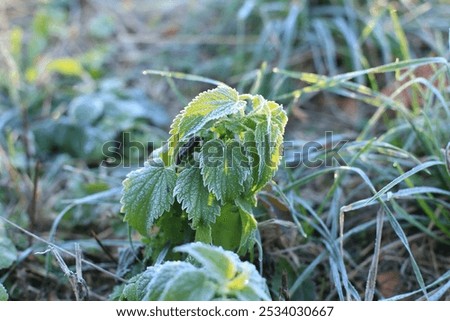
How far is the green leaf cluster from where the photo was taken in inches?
41.6

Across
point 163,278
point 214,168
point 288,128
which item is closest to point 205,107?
point 214,168

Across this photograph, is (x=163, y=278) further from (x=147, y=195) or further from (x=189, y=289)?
(x=147, y=195)

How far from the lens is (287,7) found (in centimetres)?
272

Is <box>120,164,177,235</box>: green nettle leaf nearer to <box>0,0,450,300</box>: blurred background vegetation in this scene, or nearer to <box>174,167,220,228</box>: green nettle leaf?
<box>174,167,220,228</box>: green nettle leaf

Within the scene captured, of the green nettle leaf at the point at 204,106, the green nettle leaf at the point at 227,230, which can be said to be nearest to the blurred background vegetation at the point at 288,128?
the green nettle leaf at the point at 227,230

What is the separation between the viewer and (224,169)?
1260 millimetres

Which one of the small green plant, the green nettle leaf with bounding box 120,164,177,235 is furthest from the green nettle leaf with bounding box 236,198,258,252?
the green nettle leaf with bounding box 120,164,177,235

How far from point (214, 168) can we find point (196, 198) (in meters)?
0.08

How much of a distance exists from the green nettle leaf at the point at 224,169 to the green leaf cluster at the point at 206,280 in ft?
0.59

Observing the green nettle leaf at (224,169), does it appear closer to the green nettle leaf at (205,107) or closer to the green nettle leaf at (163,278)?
the green nettle leaf at (205,107)

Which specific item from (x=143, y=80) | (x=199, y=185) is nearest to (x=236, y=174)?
(x=199, y=185)
